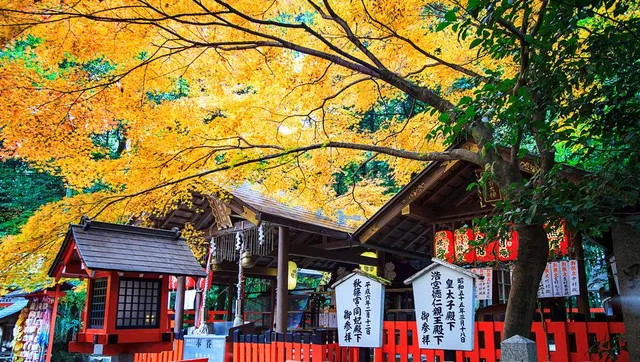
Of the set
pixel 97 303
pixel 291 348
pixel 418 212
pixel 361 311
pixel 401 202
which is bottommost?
pixel 291 348

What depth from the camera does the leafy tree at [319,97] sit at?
5.04 metres

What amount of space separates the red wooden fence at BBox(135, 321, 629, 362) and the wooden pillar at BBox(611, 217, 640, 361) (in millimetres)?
174

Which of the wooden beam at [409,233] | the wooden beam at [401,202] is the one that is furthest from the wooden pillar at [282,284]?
the wooden beam at [409,233]

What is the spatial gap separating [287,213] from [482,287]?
18.3 feet

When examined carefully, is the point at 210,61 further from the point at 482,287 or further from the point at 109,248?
the point at 482,287

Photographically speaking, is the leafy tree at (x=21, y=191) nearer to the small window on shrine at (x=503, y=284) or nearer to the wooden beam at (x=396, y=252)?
the wooden beam at (x=396, y=252)

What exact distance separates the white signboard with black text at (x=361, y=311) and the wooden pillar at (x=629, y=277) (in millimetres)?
3665

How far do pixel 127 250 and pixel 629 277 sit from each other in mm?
7997

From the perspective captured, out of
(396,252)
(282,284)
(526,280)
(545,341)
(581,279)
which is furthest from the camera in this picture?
(396,252)

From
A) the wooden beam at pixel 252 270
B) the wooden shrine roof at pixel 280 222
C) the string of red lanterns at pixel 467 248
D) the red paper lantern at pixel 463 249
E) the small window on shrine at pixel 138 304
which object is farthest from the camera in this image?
the wooden beam at pixel 252 270

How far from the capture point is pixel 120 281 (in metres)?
7.47

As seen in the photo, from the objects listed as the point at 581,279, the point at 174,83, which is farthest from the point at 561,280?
the point at 174,83

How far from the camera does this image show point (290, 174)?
12.5 m

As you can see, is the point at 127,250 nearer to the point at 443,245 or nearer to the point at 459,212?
the point at 443,245
